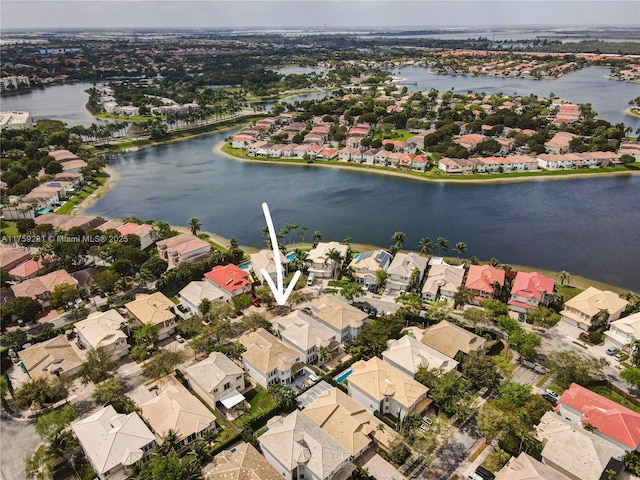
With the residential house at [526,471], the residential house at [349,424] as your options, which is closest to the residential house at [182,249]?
the residential house at [349,424]

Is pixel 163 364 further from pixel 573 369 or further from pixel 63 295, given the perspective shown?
pixel 573 369

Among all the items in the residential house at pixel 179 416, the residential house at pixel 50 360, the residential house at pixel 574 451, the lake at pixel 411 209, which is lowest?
the lake at pixel 411 209

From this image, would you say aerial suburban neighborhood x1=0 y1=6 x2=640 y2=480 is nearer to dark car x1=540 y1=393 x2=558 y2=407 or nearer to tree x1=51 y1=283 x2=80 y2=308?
tree x1=51 y1=283 x2=80 y2=308

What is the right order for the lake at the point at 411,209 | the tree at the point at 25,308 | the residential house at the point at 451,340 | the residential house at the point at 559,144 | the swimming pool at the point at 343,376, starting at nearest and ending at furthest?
the swimming pool at the point at 343,376, the residential house at the point at 451,340, the tree at the point at 25,308, the lake at the point at 411,209, the residential house at the point at 559,144

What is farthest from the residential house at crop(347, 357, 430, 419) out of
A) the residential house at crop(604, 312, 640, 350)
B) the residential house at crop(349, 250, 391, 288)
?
the residential house at crop(604, 312, 640, 350)

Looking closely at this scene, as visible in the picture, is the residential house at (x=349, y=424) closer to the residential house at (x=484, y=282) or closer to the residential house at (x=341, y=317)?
the residential house at (x=341, y=317)

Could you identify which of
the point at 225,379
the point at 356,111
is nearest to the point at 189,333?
the point at 225,379

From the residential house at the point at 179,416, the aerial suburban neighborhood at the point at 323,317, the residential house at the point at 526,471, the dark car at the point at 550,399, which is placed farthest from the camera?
the dark car at the point at 550,399
